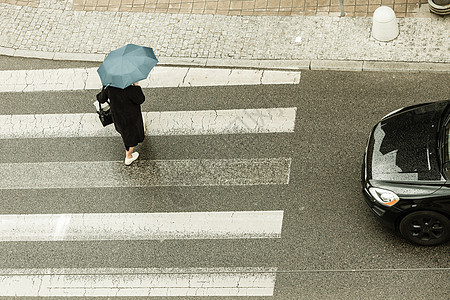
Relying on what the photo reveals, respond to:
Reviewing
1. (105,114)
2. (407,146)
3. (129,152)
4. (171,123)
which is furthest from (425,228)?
(105,114)

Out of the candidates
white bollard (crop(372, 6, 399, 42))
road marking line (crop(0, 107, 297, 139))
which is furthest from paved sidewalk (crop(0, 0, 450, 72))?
road marking line (crop(0, 107, 297, 139))

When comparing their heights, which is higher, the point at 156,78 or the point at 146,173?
the point at 156,78

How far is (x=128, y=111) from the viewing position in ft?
31.0

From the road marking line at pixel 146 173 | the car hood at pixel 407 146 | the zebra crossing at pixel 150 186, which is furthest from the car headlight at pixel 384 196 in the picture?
the road marking line at pixel 146 173

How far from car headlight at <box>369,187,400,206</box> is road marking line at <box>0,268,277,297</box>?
166 centimetres

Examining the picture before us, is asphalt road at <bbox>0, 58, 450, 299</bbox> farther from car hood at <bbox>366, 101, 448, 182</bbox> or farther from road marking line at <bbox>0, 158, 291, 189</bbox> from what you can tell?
car hood at <bbox>366, 101, 448, 182</bbox>

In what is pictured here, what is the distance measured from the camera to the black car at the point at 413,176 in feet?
26.3

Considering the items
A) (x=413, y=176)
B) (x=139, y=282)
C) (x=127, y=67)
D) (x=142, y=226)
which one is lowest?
(x=139, y=282)

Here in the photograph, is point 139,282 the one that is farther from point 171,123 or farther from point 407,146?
point 407,146

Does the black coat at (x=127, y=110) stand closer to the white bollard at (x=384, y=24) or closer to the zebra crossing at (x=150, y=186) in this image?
the zebra crossing at (x=150, y=186)

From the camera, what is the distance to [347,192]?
932 centimetres

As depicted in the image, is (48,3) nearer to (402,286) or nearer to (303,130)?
(303,130)

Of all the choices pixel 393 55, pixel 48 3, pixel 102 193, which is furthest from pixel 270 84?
pixel 48 3

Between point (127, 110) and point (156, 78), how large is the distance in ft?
6.80
